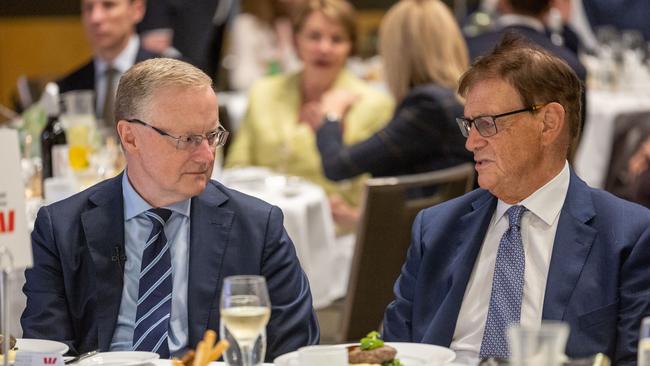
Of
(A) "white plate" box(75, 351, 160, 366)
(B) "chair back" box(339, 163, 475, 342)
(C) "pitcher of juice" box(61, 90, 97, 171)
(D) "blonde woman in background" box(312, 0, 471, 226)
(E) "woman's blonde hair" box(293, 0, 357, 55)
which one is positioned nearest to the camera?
(A) "white plate" box(75, 351, 160, 366)

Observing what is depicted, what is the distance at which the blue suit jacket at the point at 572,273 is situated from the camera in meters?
2.62

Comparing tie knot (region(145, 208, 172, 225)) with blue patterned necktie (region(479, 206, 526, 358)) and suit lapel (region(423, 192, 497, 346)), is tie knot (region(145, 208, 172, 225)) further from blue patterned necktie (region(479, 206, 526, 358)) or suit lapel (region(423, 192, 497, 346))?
blue patterned necktie (region(479, 206, 526, 358))

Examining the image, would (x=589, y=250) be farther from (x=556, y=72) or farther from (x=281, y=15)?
(x=281, y=15)

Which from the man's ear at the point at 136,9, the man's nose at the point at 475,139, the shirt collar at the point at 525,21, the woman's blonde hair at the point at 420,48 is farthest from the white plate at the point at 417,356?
the man's ear at the point at 136,9

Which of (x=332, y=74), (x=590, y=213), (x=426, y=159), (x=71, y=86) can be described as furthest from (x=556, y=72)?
(x=71, y=86)

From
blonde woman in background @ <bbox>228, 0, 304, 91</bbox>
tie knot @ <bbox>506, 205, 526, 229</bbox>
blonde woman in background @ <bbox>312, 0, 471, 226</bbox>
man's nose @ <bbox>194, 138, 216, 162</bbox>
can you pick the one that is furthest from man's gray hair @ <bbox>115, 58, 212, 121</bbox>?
blonde woman in background @ <bbox>228, 0, 304, 91</bbox>

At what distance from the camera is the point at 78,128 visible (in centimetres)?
498

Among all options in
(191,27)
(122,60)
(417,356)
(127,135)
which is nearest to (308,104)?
(122,60)

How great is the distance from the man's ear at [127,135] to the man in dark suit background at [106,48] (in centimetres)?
349

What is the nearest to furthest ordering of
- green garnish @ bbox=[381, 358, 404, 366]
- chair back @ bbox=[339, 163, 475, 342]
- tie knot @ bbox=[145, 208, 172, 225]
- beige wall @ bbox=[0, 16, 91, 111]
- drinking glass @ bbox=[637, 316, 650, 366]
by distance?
drinking glass @ bbox=[637, 316, 650, 366], green garnish @ bbox=[381, 358, 404, 366], tie knot @ bbox=[145, 208, 172, 225], chair back @ bbox=[339, 163, 475, 342], beige wall @ bbox=[0, 16, 91, 111]

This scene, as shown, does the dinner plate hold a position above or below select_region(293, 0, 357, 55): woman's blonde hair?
below

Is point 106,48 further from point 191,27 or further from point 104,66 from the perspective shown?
point 191,27

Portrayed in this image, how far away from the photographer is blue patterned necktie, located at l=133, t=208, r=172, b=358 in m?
2.75

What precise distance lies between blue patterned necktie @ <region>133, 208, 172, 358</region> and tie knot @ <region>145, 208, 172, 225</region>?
0.11 ft
